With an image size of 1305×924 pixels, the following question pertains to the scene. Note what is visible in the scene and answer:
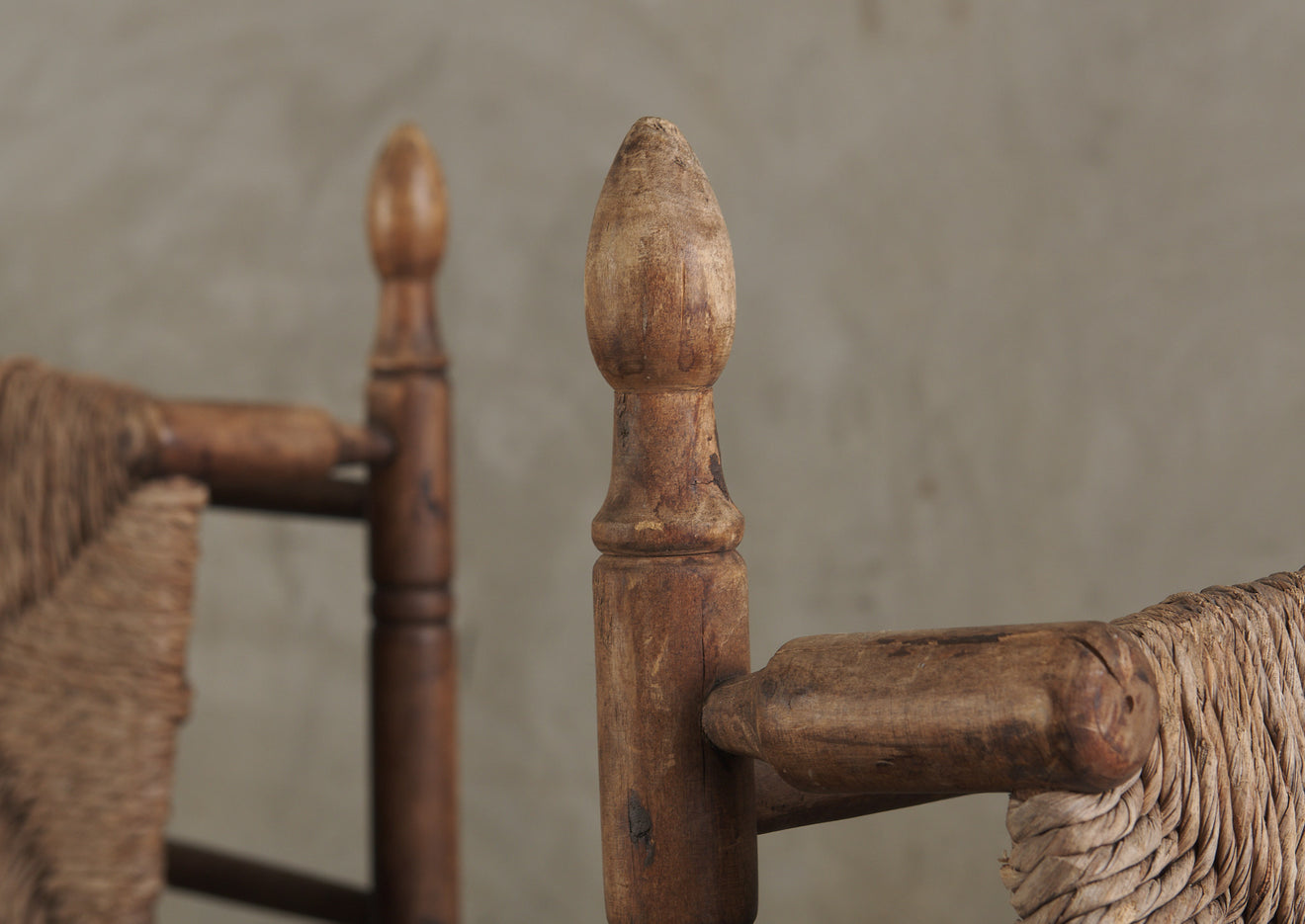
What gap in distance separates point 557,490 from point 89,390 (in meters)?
0.79

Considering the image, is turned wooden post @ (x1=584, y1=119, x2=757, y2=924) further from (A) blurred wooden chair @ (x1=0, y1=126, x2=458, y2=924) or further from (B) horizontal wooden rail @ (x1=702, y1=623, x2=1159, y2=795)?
(A) blurred wooden chair @ (x1=0, y1=126, x2=458, y2=924)

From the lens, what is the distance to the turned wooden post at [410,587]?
3.26ft

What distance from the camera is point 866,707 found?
1.19 ft

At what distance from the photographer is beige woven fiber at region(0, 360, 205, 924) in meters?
0.71

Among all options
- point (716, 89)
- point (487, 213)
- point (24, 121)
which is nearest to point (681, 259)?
point (716, 89)

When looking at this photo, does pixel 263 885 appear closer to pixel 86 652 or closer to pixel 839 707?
pixel 86 652

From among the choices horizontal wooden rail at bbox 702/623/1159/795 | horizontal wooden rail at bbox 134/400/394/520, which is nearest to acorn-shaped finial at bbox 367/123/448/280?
horizontal wooden rail at bbox 134/400/394/520

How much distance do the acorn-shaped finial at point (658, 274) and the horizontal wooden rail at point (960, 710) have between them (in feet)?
0.35

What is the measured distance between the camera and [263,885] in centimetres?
102

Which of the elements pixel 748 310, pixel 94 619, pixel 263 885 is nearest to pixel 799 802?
pixel 94 619

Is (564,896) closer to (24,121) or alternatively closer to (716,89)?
(716,89)

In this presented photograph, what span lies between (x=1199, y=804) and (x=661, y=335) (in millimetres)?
214

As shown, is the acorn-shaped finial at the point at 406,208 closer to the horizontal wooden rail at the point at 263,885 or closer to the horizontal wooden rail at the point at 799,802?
the horizontal wooden rail at the point at 263,885

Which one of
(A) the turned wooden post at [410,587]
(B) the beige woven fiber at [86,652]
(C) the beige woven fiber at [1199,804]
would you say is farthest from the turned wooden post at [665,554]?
(A) the turned wooden post at [410,587]
